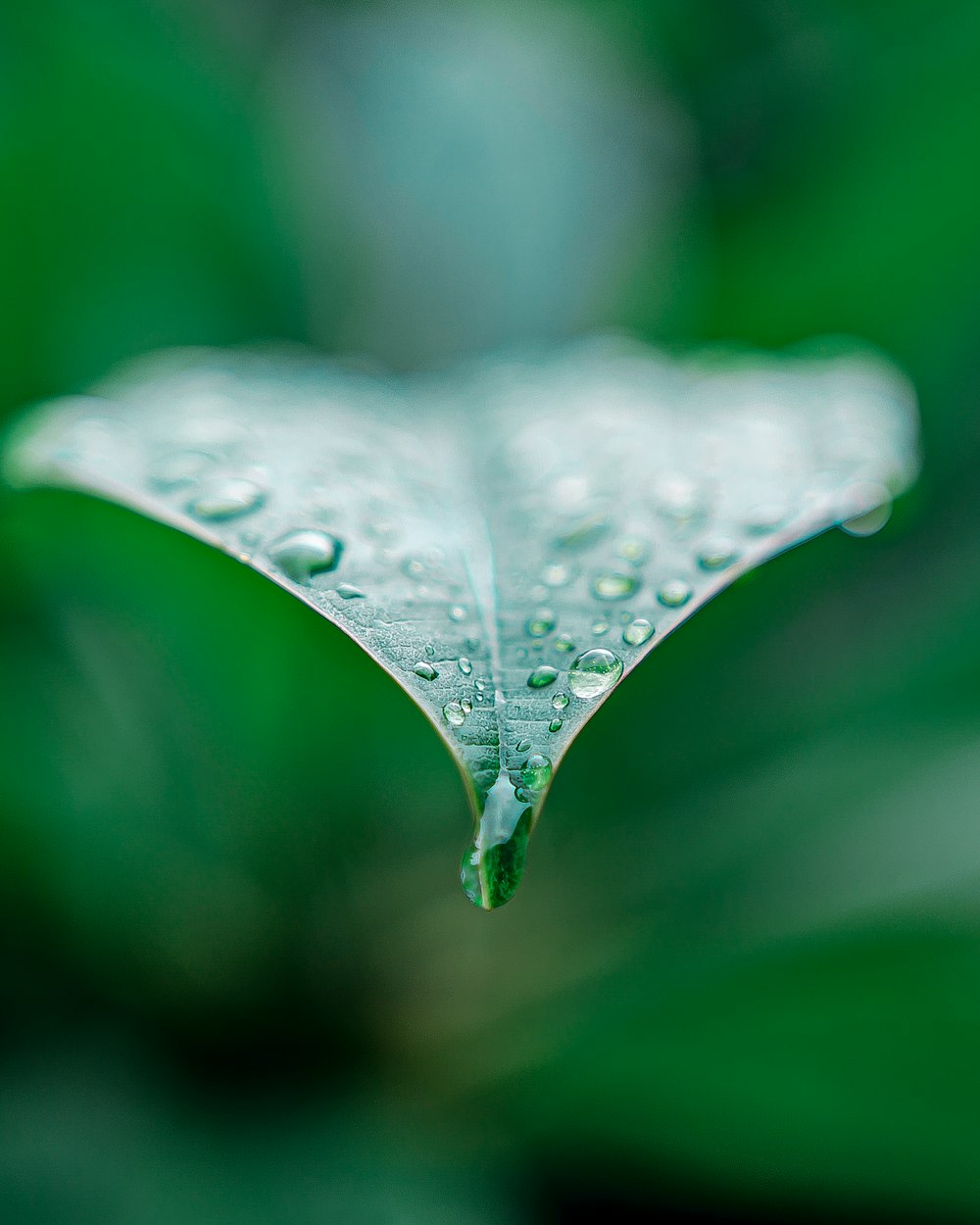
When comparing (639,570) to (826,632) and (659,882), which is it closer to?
(659,882)

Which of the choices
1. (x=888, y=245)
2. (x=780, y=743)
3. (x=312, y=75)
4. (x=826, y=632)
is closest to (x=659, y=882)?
(x=780, y=743)

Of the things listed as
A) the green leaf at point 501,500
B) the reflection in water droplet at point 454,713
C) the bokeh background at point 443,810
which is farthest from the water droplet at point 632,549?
the bokeh background at point 443,810

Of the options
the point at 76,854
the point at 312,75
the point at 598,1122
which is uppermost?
the point at 312,75

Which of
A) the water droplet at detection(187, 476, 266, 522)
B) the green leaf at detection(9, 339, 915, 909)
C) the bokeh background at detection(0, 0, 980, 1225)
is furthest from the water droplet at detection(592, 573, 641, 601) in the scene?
the bokeh background at detection(0, 0, 980, 1225)

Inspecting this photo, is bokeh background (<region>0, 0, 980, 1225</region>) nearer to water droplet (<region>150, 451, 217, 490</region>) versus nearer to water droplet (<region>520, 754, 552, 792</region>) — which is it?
water droplet (<region>150, 451, 217, 490</region>)

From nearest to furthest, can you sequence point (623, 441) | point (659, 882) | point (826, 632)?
point (623, 441) < point (659, 882) < point (826, 632)

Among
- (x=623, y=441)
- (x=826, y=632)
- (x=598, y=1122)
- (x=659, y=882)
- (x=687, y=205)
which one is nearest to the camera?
(x=623, y=441)
